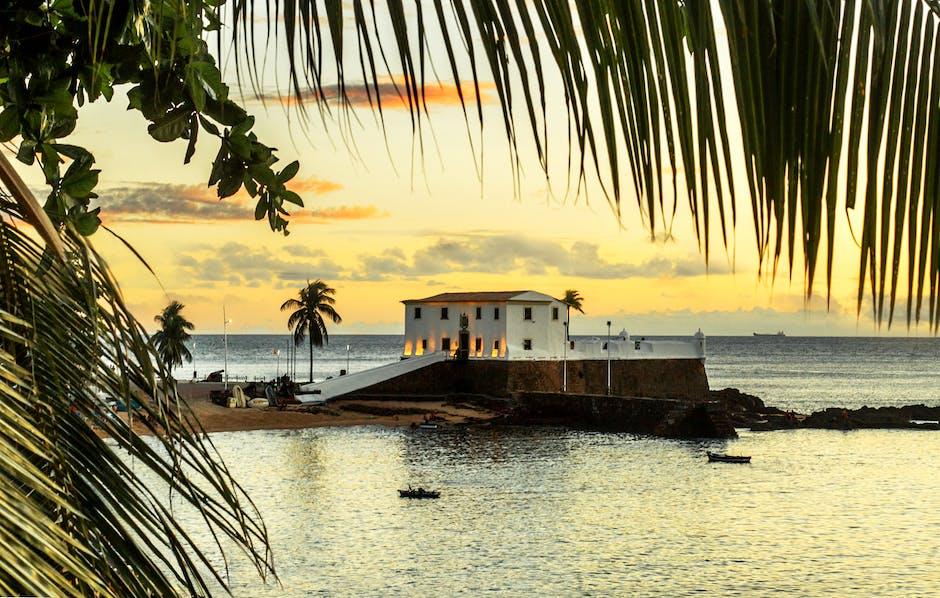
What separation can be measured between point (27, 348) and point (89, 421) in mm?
95

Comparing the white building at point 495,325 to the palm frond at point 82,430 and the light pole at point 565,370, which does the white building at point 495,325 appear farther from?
the palm frond at point 82,430

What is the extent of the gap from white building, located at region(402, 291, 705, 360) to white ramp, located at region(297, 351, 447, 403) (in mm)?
1295

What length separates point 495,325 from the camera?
6356 centimetres

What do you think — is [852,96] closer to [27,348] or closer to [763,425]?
[27,348]

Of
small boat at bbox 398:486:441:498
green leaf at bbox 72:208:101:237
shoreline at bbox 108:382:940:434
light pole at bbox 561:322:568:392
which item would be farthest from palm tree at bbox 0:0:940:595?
light pole at bbox 561:322:568:392

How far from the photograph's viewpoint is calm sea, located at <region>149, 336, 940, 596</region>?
29.6 meters

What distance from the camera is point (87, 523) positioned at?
93 cm

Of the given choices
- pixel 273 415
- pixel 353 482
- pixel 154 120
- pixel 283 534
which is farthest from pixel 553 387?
pixel 154 120

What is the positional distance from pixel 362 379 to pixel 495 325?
9519 mm

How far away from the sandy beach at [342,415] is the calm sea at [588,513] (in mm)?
1392

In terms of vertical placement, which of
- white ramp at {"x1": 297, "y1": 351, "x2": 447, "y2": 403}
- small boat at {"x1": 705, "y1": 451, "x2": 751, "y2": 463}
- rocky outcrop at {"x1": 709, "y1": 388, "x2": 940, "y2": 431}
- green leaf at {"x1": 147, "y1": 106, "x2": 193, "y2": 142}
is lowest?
small boat at {"x1": 705, "y1": 451, "x2": 751, "y2": 463}

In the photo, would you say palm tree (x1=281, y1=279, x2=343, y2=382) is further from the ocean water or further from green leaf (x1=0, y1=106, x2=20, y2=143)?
green leaf (x1=0, y1=106, x2=20, y2=143)

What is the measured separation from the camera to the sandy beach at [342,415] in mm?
61312

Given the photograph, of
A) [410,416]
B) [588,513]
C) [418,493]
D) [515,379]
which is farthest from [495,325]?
[588,513]
